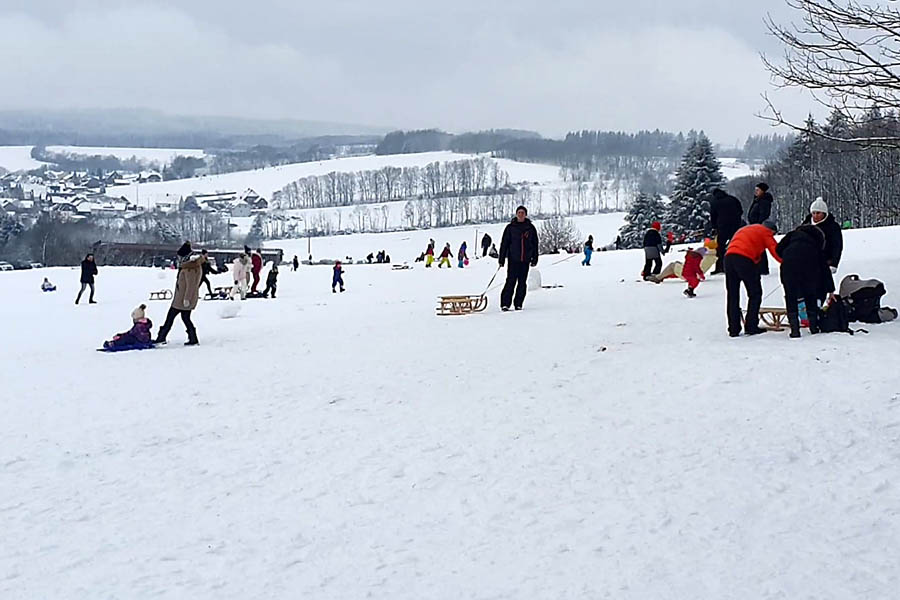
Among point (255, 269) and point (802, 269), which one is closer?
point (802, 269)

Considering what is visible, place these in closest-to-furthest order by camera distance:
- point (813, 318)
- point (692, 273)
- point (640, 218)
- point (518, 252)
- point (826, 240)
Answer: point (813, 318) → point (826, 240) → point (518, 252) → point (692, 273) → point (640, 218)

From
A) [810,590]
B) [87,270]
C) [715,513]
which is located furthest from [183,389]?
[87,270]

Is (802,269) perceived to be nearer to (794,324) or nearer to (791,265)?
(791,265)

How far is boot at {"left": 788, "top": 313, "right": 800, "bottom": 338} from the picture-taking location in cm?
1095

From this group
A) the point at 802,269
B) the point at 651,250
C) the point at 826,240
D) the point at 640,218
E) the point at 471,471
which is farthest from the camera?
the point at 640,218

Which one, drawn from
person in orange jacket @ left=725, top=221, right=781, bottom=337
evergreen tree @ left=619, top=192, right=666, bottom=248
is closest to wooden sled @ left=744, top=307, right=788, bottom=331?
person in orange jacket @ left=725, top=221, right=781, bottom=337

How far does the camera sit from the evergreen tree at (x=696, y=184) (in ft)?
198

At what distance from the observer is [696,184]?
6112 cm

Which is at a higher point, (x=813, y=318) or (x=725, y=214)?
(x=725, y=214)

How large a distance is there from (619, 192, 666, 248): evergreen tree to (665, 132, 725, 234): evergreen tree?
244 inches

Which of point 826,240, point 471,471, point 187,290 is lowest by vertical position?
point 471,471

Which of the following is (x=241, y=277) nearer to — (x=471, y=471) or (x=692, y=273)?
(x=692, y=273)

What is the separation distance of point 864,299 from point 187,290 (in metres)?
10.8

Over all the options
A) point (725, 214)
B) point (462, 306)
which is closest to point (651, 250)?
point (725, 214)
